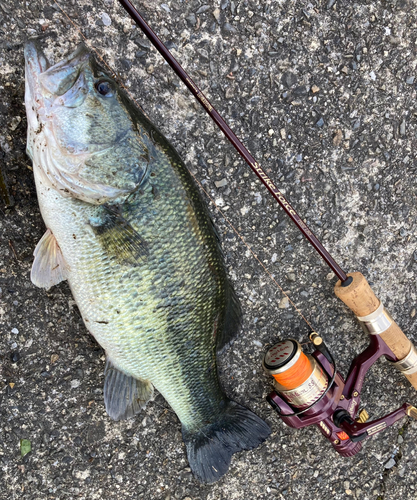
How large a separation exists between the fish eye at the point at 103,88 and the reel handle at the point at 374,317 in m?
→ 1.42

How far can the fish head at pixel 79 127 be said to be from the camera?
1365mm

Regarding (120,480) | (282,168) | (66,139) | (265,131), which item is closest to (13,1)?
(66,139)

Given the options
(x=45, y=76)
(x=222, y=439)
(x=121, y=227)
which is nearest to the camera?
(x=45, y=76)

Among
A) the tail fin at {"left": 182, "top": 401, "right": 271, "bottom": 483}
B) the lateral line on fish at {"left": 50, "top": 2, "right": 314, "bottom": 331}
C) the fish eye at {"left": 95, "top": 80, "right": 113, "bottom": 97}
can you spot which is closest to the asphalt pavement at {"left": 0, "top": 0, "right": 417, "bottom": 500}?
the lateral line on fish at {"left": 50, "top": 2, "right": 314, "bottom": 331}

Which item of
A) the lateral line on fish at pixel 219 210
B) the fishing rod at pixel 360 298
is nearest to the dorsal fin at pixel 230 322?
the lateral line on fish at pixel 219 210

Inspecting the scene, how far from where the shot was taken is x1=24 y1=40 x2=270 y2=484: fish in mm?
1387

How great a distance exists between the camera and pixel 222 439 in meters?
1.88

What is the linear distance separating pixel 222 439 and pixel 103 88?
1.70 metres

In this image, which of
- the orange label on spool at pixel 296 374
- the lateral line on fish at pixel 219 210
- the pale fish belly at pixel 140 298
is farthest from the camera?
the orange label on spool at pixel 296 374

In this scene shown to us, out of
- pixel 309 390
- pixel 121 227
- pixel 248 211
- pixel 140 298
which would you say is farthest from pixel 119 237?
pixel 309 390

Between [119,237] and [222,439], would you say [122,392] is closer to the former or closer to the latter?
[222,439]

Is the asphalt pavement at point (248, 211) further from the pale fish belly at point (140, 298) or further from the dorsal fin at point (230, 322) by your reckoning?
the pale fish belly at point (140, 298)

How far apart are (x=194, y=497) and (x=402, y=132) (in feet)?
7.92

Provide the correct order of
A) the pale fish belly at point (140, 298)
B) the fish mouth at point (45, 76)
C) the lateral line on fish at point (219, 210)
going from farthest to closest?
1. the lateral line on fish at point (219, 210)
2. the pale fish belly at point (140, 298)
3. the fish mouth at point (45, 76)
